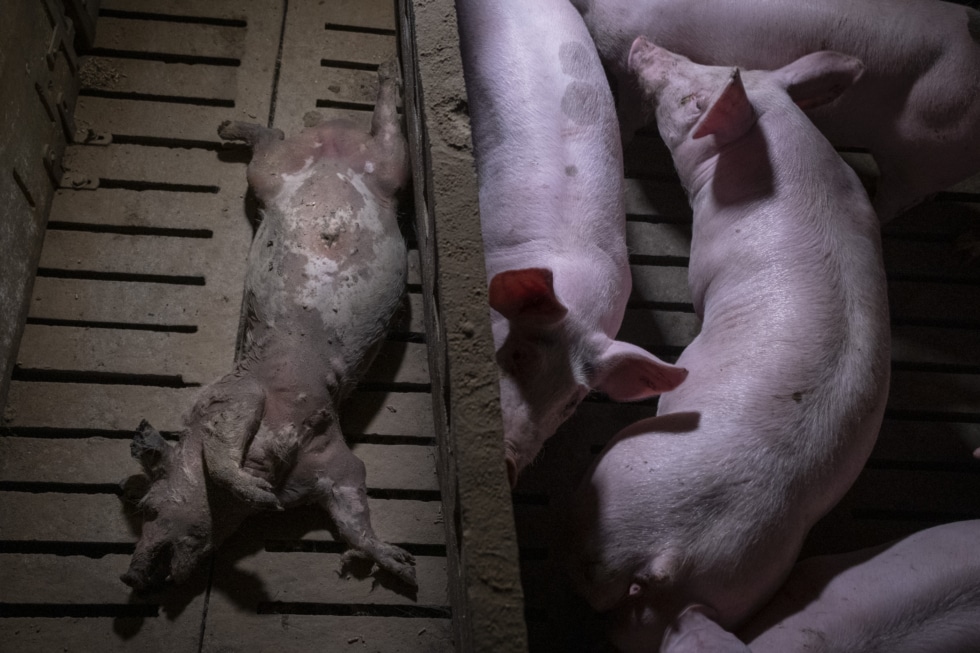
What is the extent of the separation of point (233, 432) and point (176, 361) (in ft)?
1.49

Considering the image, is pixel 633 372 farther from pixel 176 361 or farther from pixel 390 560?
pixel 176 361

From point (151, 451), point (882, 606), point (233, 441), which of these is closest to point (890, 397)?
point (882, 606)

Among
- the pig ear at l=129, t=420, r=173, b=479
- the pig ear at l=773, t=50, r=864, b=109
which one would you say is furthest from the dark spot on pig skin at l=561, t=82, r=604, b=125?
the pig ear at l=129, t=420, r=173, b=479

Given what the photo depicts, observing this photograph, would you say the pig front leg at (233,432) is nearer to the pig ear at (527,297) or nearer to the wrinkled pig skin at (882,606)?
the pig ear at (527,297)

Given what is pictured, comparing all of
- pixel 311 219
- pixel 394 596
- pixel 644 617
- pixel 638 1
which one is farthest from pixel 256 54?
pixel 644 617

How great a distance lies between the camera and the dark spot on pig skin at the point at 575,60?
2.33 metres

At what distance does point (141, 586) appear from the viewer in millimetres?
1893

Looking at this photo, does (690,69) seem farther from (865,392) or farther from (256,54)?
(256,54)

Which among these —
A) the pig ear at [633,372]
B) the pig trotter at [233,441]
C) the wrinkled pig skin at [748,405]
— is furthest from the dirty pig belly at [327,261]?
the wrinkled pig skin at [748,405]

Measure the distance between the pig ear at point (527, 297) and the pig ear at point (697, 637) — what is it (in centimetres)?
75

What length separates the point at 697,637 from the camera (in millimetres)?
1692

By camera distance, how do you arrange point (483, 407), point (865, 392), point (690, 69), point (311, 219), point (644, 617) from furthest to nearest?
point (690, 69), point (311, 219), point (865, 392), point (644, 617), point (483, 407)

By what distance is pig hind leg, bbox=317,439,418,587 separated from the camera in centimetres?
201

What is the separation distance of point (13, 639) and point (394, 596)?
0.92 m
